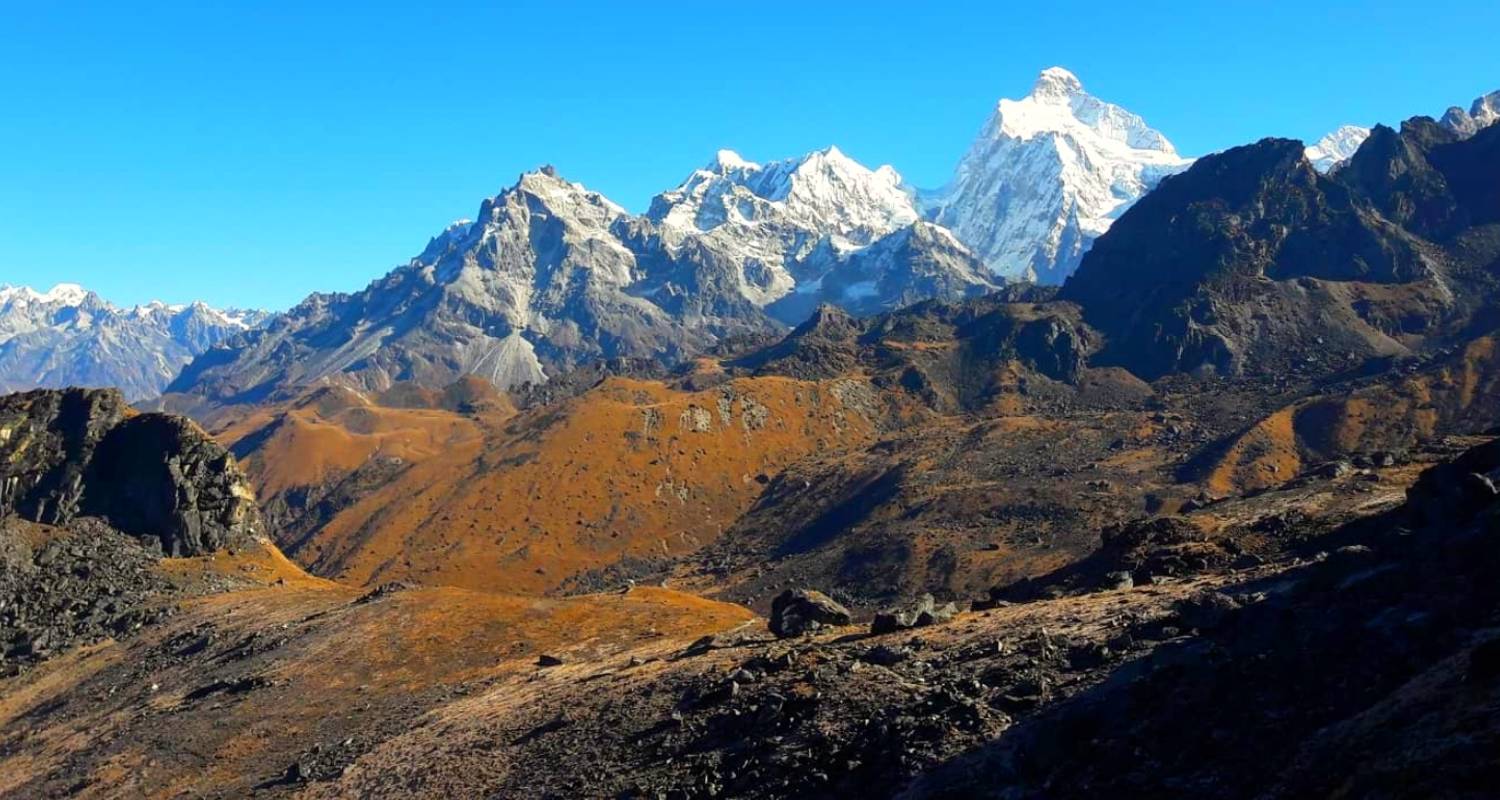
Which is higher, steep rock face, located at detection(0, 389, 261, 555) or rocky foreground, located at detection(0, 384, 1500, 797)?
steep rock face, located at detection(0, 389, 261, 555)

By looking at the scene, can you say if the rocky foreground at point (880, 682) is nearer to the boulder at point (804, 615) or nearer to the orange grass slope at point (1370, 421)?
the boulder at point (804, 615)

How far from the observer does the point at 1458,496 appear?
37.2 m

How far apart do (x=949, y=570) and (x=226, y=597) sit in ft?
287

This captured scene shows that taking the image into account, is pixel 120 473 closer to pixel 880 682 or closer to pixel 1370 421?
pixel 880 682

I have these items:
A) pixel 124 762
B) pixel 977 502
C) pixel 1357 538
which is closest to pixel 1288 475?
pixel 977 502

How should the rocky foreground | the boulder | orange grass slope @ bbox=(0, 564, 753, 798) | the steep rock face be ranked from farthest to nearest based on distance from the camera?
the steep rock face < orange grass slope @ bbox=(0, 564, 753, 798) < the boulder < the rocky foreground

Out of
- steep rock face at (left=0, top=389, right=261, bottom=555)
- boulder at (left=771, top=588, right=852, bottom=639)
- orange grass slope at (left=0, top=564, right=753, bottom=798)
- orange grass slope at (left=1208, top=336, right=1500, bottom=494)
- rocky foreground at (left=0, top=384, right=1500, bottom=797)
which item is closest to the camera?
rocky foreground at (left=0, top=384, right=1500, bottom=797)

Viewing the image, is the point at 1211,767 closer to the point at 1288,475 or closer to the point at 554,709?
the point at 554,709

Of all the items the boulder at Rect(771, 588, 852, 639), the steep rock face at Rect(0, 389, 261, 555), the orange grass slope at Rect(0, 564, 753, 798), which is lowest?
the orange grass slope at Rect(0, 564, 753, 798)

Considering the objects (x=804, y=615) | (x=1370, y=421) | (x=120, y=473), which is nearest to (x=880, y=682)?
(x=804, y=615)

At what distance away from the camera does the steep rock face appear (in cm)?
10694

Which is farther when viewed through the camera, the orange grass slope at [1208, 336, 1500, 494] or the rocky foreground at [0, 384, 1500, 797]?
the orange grass slope at [1208, 336, 1500, 494]

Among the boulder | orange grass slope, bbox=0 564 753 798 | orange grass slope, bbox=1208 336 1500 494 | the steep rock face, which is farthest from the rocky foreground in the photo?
orange grass slope, bbox=1208 336 1500 494

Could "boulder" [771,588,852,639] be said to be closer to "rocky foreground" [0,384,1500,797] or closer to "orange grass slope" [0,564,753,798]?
"rocky foreground" [0,384,1500,797]
